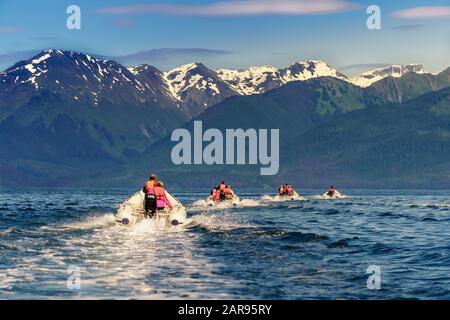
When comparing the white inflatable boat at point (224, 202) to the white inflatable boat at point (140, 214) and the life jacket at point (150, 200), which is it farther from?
the life jacket at point (150, 200)

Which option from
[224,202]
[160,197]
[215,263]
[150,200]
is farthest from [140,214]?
[224,202]

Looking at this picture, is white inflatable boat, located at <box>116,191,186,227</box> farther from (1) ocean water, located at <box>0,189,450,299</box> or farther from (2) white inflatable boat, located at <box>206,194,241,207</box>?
(2) white inflatable boat, located at <box>206,194,241,207</box>

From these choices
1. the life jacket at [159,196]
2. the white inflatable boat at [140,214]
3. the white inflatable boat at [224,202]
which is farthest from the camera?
the white inflatable boat at [224,202]

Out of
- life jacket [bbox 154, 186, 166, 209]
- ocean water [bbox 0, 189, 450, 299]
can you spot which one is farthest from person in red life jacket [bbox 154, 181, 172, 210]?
ocean water [bbox 0, 189, 450, 299]

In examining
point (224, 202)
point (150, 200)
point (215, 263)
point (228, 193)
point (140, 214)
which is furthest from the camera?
point (224, 202)

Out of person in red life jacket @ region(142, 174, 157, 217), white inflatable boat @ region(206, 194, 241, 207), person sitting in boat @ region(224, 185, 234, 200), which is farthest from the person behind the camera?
person sitting in boat @ region(224, 185, 234, 200)

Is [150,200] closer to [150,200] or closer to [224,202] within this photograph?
[150,200]

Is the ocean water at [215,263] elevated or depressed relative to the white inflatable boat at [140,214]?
depressed

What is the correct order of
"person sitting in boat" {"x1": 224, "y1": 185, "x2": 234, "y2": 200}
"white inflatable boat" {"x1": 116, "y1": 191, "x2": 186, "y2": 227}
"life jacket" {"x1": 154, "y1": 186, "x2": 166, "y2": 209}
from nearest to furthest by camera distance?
1. "white inflatable boat" {"x1": 116, "y1": 191, "x2": 186, "y2": 227}
2. "life jacket" {"x1": 154, "y1": 186, "x2": 166, "y2": 209}
3. "person sitting in boat" {"x1": 224, "y1": 185, "x2": 234, "y2": 200}

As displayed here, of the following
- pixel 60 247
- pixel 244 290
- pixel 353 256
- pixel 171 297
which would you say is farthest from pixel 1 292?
pixel 353 256

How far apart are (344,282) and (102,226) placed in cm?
2734

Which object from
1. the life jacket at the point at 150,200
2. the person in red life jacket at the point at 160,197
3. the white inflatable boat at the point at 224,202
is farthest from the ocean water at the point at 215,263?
the white inflatable boat at the point at 224,202
